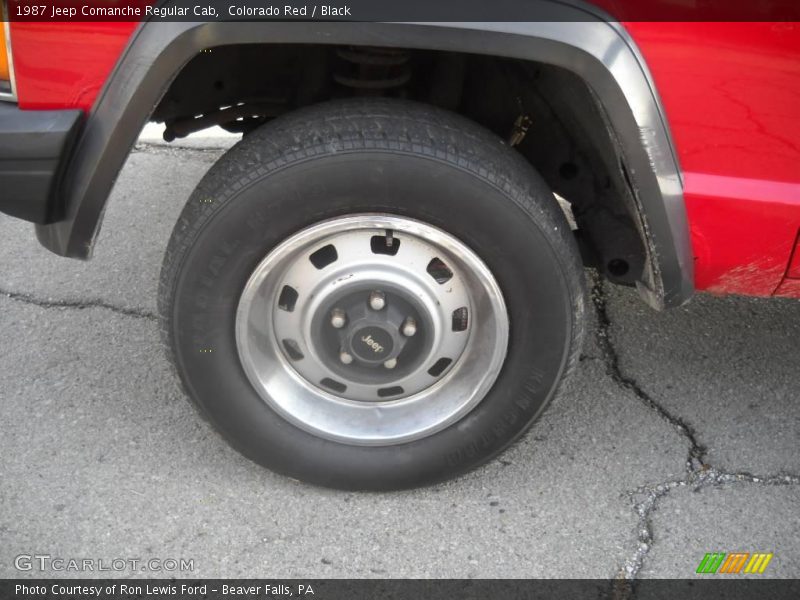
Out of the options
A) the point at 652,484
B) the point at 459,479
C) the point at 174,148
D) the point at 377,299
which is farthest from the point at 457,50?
the point at 174,148

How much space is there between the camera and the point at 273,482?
8.05 ft

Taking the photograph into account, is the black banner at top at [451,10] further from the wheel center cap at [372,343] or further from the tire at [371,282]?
the wheel center cap at [372,343]

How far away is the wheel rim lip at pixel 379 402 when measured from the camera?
2.11 meters

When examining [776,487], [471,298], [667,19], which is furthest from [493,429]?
[667,19]

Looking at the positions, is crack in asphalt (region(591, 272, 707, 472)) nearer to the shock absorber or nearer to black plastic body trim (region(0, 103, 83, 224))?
the shock absorber

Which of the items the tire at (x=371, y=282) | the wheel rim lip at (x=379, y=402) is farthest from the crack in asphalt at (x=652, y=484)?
the wheel rim lip at (x=379, y=402)

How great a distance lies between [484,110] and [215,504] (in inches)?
51.3

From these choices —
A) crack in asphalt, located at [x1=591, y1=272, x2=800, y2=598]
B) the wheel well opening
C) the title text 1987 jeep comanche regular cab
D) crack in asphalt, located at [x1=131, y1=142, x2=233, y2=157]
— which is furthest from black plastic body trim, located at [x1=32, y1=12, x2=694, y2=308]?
crack in asphalt, located at [x1=131, y1=142, x2=233, y2=157]

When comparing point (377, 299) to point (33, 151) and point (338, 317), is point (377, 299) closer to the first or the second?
point (338, 317)

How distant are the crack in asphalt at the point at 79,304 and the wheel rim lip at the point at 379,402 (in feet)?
3.07

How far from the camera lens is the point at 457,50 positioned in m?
1.84

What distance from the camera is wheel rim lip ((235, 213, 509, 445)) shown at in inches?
83.0

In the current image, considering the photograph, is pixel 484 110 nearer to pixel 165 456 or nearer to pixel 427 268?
pixel 427 268

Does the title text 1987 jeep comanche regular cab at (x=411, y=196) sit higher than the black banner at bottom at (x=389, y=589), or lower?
higher
